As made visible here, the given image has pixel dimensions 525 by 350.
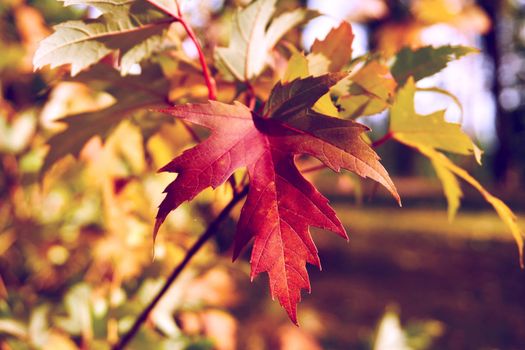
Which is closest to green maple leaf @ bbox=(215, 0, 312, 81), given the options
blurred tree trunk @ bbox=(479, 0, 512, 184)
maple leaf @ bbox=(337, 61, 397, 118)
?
maple leaf @ bbox=(337, 61, 397, 118)

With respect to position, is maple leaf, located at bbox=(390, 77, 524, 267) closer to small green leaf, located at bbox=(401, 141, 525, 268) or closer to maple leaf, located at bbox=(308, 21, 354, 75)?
small green leaf, located at bbox=(401, 141, 525, 268)

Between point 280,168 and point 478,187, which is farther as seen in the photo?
point 478,187

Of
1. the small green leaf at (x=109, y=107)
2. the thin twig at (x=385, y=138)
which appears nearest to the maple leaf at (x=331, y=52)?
the thin twig at (x=385, y=138)

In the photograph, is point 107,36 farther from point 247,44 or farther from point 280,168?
point 280,168

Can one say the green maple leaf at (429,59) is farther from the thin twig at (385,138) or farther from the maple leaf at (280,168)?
the maple leaf at (280,168)

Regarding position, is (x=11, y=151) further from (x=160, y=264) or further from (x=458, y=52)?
(x=458, y=52)

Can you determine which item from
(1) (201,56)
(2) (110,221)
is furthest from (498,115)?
(1) (201,56)
